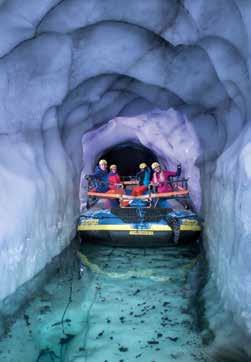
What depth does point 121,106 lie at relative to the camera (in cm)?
1009

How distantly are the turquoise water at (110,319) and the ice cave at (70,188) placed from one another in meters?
0.02

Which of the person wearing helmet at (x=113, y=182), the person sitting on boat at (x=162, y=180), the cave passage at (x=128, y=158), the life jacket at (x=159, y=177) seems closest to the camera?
the person sitting on boat at (x=162, y=180)

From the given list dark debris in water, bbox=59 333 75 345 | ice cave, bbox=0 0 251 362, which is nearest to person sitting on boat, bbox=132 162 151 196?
ice cave, bbox=0 0 251 362

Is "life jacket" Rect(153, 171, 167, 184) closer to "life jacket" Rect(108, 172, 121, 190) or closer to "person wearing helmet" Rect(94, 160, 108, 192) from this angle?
"life jacket" Rect(108, 172, 121, 190)

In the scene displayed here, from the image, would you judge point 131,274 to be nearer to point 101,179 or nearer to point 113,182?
point 101,179

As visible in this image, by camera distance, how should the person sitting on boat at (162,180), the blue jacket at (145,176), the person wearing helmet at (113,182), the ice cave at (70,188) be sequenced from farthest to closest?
1. the blue jacket at (145,176)
2. the person wearing helmet at (113,182)
3. the person sitting on boat at (162,180)
4. the ice cave at (70,188)

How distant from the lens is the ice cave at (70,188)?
455 cm

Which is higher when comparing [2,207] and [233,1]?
[233,1]

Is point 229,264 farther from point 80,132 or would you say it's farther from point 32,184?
point 80,132

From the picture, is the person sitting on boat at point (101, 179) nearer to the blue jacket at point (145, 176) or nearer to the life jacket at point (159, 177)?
the blue jacket at point (145, 176)

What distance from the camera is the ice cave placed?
179 inches

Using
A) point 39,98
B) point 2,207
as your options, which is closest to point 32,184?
point 2,207

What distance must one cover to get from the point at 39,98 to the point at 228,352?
16.0 feet

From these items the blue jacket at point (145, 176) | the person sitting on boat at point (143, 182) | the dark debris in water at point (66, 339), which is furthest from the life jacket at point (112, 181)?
the dark debris in water at point (66, 339)
